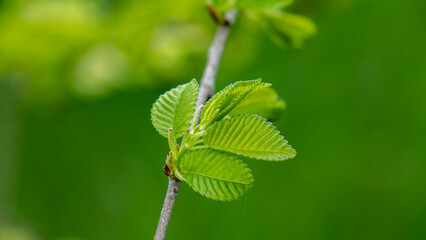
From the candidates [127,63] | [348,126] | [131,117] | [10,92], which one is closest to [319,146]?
[348,126]

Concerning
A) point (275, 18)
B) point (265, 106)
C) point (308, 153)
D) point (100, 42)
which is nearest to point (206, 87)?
point (265, 106)

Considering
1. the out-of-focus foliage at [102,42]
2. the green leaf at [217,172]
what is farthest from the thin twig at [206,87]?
the out-of-focus foliage at [102,42]

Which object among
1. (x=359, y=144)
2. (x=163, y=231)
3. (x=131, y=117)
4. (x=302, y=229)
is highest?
(x=163, y=231)

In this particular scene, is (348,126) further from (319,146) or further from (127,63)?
(127,63)

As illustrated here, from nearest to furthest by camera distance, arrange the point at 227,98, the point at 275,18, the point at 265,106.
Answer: the point at 227,98
the point at 265,106
the point at 275,18

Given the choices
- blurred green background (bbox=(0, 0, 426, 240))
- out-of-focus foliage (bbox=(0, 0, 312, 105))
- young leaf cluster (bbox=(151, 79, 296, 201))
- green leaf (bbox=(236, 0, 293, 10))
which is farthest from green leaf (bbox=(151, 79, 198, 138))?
blurred green background (bbox=(0, 0, 426, 240))

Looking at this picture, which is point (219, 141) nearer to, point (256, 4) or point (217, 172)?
point (217, 172)

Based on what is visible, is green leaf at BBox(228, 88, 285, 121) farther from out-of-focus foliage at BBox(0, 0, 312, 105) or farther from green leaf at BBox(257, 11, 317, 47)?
out-of-focus foliage at BBox(0, 0, 312, 105)
